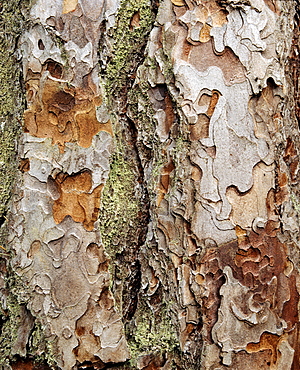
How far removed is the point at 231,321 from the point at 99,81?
57 cm

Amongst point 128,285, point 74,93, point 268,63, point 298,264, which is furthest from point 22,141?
point 298,264

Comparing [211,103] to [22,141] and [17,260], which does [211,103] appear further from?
[17,260]

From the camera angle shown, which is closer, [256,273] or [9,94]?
[256,273]

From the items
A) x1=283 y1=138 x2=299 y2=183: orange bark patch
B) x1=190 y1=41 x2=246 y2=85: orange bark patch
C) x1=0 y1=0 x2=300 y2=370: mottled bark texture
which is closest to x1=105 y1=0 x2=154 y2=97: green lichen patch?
x1=0 y1=0 x2=300 y2=370: mottled bark texture

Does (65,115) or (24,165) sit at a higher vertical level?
(65,115)

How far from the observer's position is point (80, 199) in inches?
37.8

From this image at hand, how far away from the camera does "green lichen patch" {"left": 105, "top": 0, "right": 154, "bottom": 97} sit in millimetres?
978

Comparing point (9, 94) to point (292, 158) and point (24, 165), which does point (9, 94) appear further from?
point (292, 158)

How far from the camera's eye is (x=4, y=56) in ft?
3.50

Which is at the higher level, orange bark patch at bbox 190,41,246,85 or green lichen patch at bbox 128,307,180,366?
orange bark patch at bbox 190,41,246,85

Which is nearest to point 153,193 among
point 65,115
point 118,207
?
point 118,207

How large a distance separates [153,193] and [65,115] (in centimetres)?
25

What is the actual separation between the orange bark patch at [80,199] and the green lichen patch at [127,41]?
0.65 ft

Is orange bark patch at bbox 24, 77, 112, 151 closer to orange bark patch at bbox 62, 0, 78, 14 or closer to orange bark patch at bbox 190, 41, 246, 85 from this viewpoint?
orange bark patch at bbox 62, 0, 78, 14
